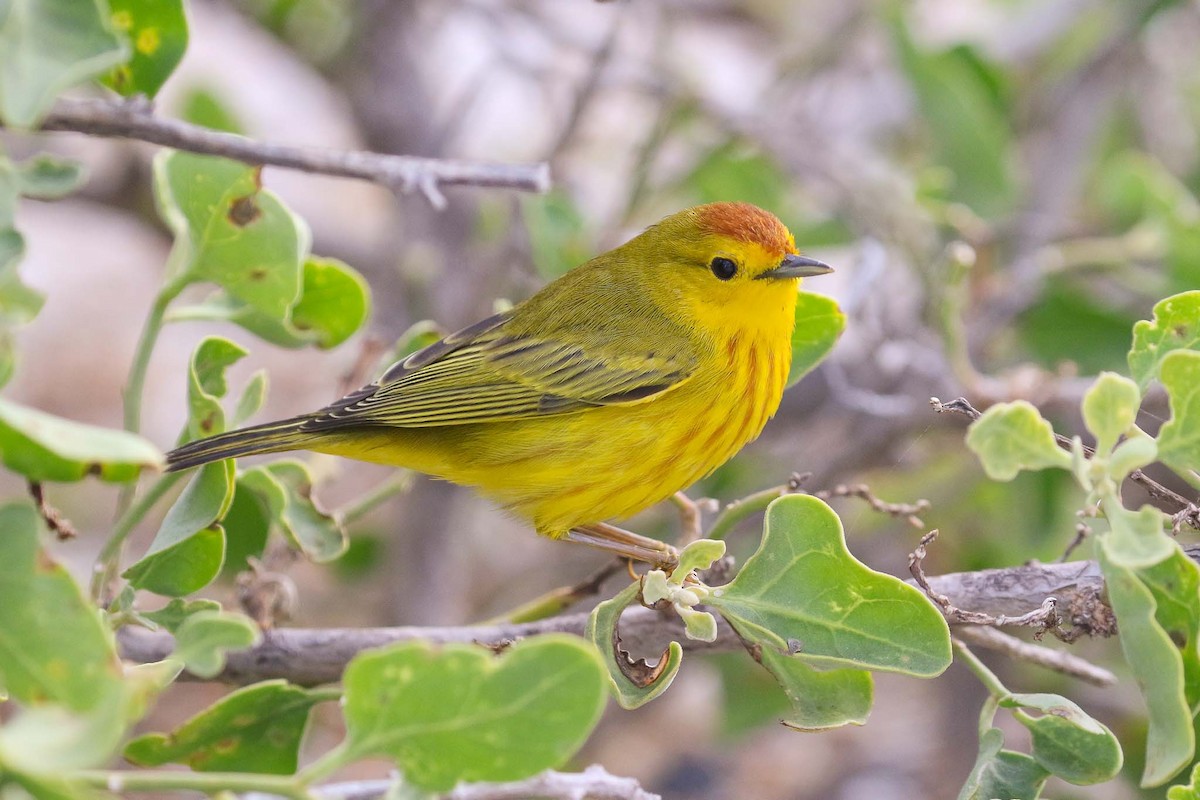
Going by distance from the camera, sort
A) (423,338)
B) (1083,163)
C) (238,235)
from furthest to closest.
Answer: (1083,163), (423,338), (238,235)

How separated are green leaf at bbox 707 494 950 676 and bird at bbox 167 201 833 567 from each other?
1.01 metres

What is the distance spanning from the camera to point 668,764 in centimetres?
490

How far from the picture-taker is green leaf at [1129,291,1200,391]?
1670mm

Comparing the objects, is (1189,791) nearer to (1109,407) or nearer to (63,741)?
(1109,407)

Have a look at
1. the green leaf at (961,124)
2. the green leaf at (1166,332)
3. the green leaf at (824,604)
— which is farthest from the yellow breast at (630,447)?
the green leaf at (961,124)

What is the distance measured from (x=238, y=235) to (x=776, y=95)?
10.8ft

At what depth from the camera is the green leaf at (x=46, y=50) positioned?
138 cm

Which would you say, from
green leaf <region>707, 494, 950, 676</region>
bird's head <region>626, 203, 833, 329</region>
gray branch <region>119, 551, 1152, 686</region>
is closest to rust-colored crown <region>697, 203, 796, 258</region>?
bird's head <region>626, 203, 833, 329</region>

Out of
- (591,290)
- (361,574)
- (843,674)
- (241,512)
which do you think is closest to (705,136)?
(591,290)

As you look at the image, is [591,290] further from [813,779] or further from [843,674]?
[813,779]

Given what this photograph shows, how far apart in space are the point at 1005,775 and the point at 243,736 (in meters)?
1.09

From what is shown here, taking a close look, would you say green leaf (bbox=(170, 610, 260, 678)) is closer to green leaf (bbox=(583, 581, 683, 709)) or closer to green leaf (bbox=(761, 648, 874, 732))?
green leaf (bbox=(583, 581, 683, 709))

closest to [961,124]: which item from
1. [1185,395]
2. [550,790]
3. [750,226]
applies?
[750,226]

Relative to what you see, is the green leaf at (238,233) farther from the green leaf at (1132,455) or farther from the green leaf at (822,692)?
the green leaf at (1132,455)
